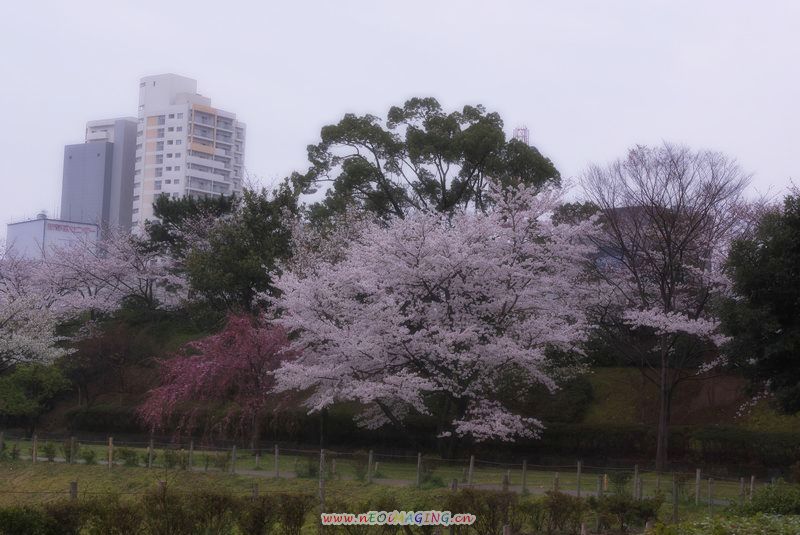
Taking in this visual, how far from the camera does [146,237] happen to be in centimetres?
4959

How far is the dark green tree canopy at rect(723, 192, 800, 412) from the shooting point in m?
20.7

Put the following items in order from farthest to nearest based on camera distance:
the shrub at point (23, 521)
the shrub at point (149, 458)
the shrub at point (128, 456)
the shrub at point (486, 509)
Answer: the shrub at point (128, 456) < the shrub at point (149, 458) < the shrub at point (486, 509) < the shrub at point (23, 521)

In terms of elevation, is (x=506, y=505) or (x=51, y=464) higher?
(x=506, y=505)

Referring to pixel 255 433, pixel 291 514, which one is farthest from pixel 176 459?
pixel 291 514

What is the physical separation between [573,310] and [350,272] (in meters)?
7.17

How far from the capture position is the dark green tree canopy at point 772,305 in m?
20.7

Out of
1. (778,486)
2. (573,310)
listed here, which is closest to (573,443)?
(573,310)

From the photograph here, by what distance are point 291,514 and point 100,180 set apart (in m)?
75.4

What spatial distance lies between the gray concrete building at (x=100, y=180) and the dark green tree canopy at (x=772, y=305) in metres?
69.5

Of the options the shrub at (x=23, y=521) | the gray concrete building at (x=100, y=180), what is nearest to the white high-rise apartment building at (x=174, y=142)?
the gray concrete building at (x=100, y=180)

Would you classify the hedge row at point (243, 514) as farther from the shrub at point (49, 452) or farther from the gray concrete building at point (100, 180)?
the gray concrete building at point (100, 180)

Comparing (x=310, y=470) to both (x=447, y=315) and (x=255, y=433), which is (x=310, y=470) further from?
(x=255, y=433)

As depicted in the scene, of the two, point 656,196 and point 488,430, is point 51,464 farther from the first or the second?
point 656,196

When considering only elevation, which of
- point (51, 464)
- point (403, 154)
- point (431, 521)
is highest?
point (403, 154)
